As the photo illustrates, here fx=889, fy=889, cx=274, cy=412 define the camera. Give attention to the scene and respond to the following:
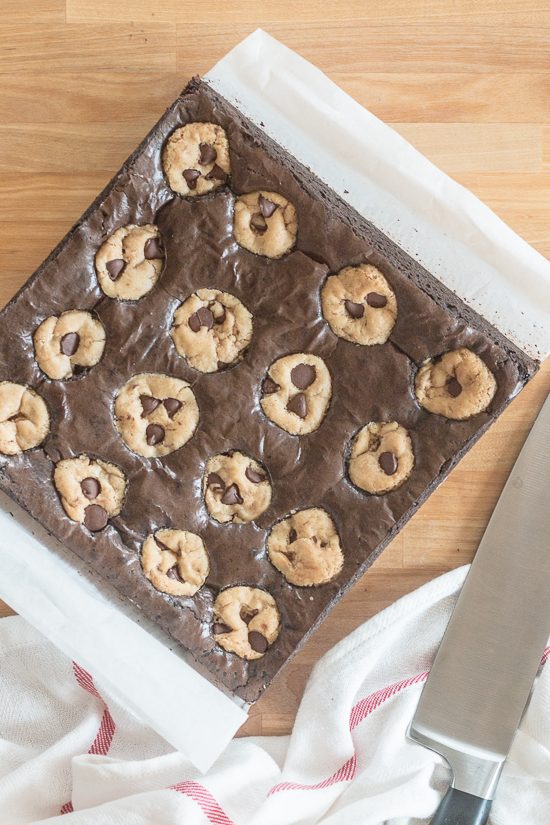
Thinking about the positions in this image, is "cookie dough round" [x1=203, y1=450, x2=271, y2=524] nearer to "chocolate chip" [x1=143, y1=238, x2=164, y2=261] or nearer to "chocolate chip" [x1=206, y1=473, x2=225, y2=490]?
"chocolate chip" [x1=206, y1=473, x2=225, y2=490]

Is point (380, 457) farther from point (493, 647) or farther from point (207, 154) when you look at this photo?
point (207, 154)

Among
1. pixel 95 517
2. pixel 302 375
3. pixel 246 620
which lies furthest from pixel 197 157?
pixel 246 620

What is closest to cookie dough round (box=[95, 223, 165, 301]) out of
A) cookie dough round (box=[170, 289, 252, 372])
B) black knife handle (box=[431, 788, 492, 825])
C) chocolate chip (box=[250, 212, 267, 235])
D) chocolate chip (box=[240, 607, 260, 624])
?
cookie dough round (box=[170, 289, 252, 372])

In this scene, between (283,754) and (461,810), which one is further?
(283,754)

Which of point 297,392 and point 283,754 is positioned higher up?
point 297,392

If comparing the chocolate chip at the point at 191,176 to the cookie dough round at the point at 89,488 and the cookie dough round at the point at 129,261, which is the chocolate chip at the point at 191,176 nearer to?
the cookie dough round at the point at 129,261

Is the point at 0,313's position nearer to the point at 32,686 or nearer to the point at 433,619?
the point at 32,686
